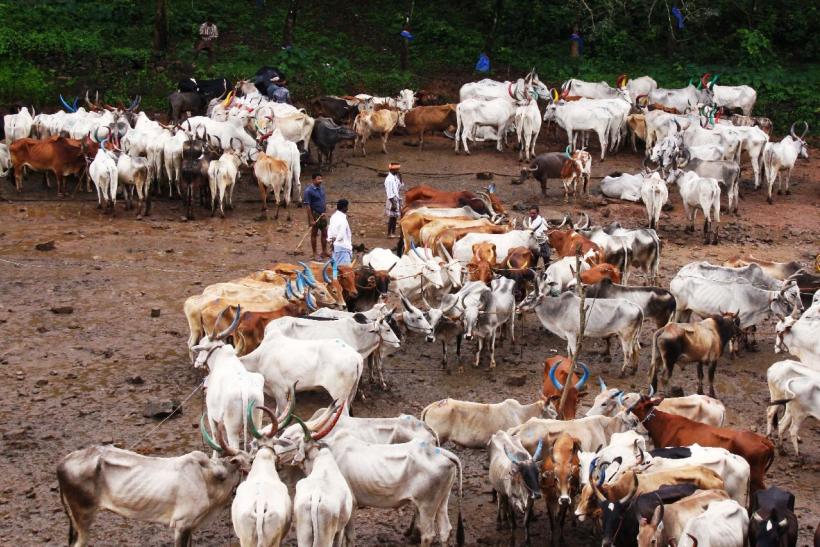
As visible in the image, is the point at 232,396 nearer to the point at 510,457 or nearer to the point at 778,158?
the point at 510,457

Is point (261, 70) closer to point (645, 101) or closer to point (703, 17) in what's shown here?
point (645, 101)

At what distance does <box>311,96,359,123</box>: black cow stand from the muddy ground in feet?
9.28

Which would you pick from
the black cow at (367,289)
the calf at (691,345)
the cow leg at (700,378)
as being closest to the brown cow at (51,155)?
the black cow at (367,289)

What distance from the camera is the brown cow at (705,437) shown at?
31.8 ft

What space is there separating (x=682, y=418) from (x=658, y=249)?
5.99 metres

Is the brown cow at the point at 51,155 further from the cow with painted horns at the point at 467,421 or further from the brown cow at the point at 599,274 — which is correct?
the cow with painted horns at the point at 467,421

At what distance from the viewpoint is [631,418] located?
1023cm

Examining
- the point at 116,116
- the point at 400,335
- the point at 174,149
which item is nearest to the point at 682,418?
the point at 400,335

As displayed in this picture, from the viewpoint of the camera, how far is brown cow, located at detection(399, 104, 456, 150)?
24.8 metres

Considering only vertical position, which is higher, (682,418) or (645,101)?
(645,101)

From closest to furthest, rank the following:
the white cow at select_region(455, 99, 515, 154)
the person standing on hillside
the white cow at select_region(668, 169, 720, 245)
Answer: the white cow at select_region(668, 169, 720, 245) < the white cow at select_region(455, 99, 515, 154) < the person standing on hillside

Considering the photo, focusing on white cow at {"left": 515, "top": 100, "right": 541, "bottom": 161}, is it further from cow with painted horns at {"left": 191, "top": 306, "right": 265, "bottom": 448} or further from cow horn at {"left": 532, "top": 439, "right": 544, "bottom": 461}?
cow horn at {"left": 532, "top": 439, "right": 544, "bottom": 461}

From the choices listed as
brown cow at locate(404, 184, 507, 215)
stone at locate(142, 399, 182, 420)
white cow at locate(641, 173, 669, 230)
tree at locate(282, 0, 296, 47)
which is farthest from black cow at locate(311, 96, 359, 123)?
stone at locate(142, 399, 182, 420)

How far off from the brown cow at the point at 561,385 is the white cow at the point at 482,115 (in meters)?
13.2
